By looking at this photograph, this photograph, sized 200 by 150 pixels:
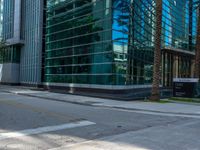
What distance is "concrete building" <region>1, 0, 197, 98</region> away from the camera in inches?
1135

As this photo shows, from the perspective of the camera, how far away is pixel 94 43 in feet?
101

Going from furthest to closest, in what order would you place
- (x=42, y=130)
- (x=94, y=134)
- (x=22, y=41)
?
(x=22, y=41)
(x=42, y=130)
(x=94, y=134)

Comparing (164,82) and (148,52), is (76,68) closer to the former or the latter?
(148,52)

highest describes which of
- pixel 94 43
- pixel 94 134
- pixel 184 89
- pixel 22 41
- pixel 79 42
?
pixel 22 41

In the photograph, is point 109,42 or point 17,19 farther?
point 17,19

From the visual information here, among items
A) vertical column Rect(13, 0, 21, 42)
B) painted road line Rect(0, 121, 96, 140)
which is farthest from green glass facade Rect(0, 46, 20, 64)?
painted road line Rect(0, 121, 96, 140)

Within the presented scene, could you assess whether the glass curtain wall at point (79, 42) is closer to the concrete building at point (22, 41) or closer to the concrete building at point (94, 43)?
the concrete building at point (94, 43)

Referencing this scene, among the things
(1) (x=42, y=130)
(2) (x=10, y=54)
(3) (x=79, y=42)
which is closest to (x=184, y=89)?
(3) (x=79, y=42)

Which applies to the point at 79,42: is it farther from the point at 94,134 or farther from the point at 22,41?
the point at 94,134

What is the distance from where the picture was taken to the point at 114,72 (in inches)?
1096

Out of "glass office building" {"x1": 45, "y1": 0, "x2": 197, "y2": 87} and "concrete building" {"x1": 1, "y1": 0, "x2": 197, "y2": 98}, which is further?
"concrete building" {"x1": 1, "y1": 0, "x2": 197, "y2": 98}

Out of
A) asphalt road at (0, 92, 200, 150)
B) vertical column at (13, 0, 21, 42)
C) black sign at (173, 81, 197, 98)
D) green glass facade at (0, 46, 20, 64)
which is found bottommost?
asphalt road at (0, 92, 200, 150)

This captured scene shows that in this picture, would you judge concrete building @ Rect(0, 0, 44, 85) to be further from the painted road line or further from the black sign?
the painted road line

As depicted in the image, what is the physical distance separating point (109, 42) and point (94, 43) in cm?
264
